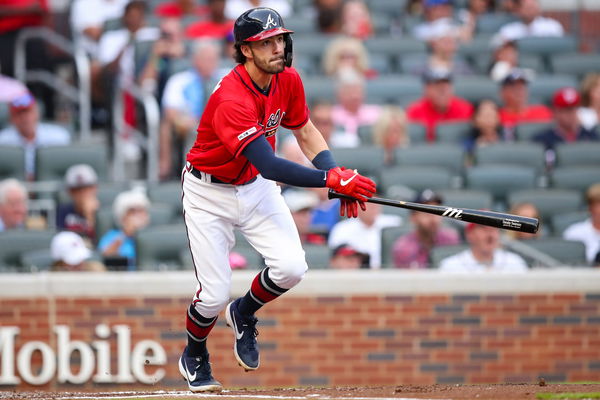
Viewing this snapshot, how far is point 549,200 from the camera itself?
9859 mm

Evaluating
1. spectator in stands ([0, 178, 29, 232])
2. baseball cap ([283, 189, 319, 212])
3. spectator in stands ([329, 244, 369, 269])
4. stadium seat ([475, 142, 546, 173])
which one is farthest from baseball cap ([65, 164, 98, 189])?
stadium seat ([475, 142, 546, 173])

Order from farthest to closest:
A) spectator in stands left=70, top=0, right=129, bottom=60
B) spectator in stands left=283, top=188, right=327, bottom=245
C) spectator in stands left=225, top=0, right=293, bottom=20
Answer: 1. spectator in stands left=225, top=0, right=293, bottom=20
2. spectator in stands left=70, top=0, right=129, bottom=60
3. spectator in stands left=283, top=188, right=327, bottom=245

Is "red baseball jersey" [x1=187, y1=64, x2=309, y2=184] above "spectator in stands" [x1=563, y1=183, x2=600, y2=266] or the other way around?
above

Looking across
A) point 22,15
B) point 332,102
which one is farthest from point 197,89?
point 22,15

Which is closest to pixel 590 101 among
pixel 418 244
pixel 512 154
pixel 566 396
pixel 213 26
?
pixel 512 154

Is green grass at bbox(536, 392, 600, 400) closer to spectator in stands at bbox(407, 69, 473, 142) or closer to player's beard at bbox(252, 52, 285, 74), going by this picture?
player's beard at bbox(252, 52, 285, 74)

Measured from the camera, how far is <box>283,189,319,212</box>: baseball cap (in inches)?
366

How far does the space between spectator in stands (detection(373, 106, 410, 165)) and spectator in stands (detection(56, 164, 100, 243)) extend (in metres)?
2.71

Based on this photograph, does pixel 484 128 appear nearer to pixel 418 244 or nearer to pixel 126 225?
pixel 418 244

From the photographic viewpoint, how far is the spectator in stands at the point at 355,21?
12.6 meters

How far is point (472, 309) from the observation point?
8.75 m

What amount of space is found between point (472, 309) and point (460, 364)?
431 millimetres

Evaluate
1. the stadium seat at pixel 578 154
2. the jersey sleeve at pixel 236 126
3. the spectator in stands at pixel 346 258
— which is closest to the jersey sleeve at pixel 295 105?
the jersey sleeve at pixel 236 126

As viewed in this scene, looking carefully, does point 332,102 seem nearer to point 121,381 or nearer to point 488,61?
point 488,61
